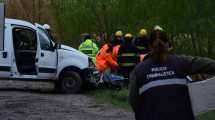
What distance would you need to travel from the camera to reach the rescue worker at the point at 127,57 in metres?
19.9

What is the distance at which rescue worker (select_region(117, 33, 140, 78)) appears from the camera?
19.9 metres

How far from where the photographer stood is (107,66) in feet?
65.4

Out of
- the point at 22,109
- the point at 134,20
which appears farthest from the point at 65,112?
the point at 134,20

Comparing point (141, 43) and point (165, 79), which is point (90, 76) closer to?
point (141, 43)

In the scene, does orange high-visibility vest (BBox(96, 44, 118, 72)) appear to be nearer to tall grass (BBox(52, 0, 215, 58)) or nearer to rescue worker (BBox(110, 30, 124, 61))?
rescue worker (BBox(110, 30, 124, 61))

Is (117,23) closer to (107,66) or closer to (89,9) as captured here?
(89,9)

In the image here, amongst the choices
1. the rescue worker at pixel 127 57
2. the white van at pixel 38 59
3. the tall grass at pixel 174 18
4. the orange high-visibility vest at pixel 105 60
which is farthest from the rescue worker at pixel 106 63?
the tall grass at pixel 174 18

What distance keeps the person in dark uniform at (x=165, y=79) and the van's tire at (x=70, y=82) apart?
1394 cm

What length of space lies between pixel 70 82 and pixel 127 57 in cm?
189

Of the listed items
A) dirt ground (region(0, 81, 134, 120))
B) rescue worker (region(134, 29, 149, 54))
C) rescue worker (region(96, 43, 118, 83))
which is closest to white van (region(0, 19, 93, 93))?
rescue worker (region(96, 43, 118, 83))

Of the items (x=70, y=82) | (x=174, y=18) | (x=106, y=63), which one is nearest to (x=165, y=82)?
(x=106, y=63)

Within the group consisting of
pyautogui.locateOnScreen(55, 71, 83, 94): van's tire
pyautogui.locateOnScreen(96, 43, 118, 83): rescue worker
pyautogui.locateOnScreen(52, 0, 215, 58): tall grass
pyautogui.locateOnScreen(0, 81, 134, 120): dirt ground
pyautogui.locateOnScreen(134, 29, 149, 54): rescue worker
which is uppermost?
pyautogui.locateOnScreen(52, 0, 215, 58): tall grass

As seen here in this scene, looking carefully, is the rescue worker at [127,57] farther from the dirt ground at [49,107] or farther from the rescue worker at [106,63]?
the dirt ground at [49,107]

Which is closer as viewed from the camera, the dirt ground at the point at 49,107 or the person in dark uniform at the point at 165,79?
the person in dark uniform at the point at 165,79
